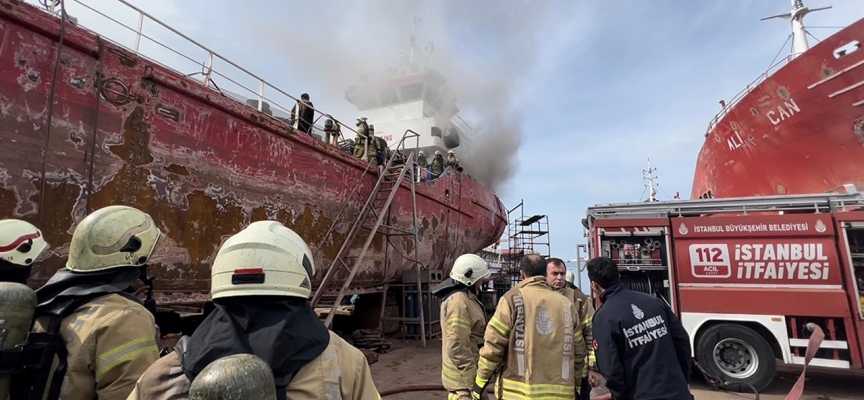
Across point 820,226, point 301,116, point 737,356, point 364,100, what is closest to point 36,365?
point 301,116

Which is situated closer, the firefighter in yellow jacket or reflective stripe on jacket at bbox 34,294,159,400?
reflective stripe on jacket at bbox 34,294,159,400

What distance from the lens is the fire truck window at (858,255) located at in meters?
5.54

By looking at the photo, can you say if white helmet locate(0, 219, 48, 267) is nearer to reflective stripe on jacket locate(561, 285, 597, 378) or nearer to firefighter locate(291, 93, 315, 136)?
reflective stripe on jacket locate(561, 285, 597, 378)

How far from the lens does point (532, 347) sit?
2.84m

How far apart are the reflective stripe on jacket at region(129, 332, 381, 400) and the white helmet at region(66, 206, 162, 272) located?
3.37ft

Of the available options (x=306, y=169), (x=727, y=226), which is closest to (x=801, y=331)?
(x=727, y=226)

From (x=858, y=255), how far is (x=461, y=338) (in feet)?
20.0

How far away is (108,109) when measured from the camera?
15.4 ft

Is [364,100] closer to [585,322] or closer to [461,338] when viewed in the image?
[585,322]

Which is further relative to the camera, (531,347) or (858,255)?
(858,255)

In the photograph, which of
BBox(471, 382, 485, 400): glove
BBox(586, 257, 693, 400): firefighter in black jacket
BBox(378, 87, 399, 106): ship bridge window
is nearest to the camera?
BBox(586, 257, 693, 400): firefighter in black jacket

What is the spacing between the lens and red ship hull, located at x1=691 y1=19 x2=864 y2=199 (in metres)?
8.41

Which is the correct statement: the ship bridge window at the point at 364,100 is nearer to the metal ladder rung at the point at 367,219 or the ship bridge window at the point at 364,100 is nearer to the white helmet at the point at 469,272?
the metal ladder rung at the point at 367,219

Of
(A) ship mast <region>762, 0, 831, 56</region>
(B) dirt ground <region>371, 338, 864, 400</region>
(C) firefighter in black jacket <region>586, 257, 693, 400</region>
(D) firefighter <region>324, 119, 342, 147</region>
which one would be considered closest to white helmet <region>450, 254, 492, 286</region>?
(C) firefighter in black jacket <region>586, 257, 693, 400</region>
